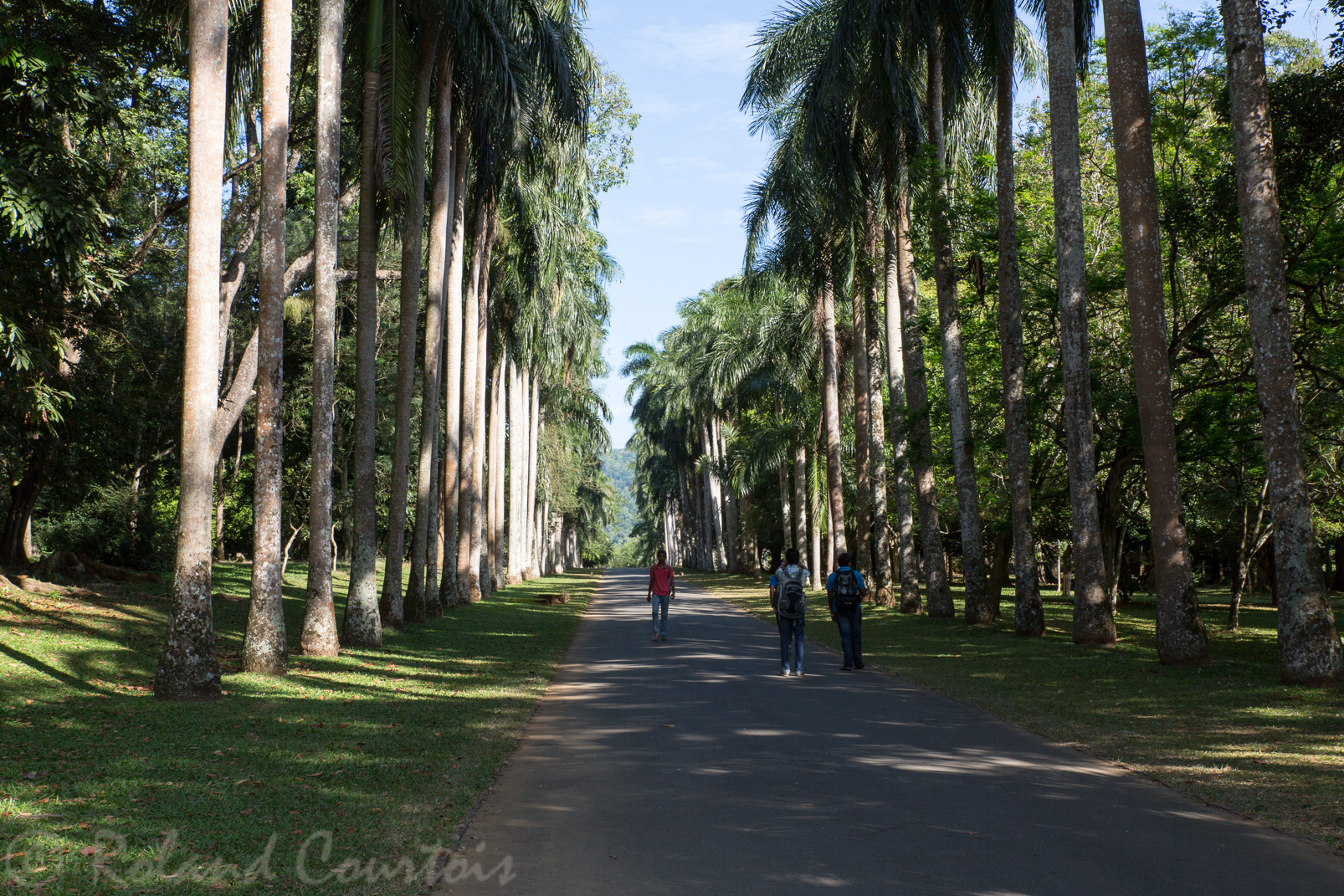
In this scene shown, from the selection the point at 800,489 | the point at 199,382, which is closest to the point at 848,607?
the point at 199,382

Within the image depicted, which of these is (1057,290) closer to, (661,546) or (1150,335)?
(1150,335)

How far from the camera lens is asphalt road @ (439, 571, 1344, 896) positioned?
5.29m

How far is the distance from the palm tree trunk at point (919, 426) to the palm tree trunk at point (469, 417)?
1159 centimetres

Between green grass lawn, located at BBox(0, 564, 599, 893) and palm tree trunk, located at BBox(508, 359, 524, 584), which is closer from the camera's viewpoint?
green grass lawn, located at BBox(0, 564, 599, 893)

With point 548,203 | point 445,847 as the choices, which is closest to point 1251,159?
point 445,847

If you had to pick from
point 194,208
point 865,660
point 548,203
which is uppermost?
point 548,203

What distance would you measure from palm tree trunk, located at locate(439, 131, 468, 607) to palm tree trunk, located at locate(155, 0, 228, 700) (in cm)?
1303

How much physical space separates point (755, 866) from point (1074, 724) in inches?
225

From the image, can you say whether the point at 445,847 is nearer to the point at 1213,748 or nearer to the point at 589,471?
the point at 1213,748

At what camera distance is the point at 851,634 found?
14.9 meters

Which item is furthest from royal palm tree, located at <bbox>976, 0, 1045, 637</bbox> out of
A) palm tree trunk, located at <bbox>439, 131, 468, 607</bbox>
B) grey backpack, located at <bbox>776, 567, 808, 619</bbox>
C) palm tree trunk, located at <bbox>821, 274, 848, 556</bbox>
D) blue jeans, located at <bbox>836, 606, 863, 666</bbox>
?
palm tree trunk, located at <bbox>821, 274, 848, 556</bbox>

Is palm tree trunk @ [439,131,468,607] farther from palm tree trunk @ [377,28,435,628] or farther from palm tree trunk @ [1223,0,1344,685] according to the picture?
palm tree trunk @ [1223,0,1344,685]

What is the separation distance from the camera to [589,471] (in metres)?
78.3

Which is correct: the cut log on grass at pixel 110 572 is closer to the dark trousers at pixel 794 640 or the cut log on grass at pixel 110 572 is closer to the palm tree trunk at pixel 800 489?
the dark trousers at pixel 794 640
